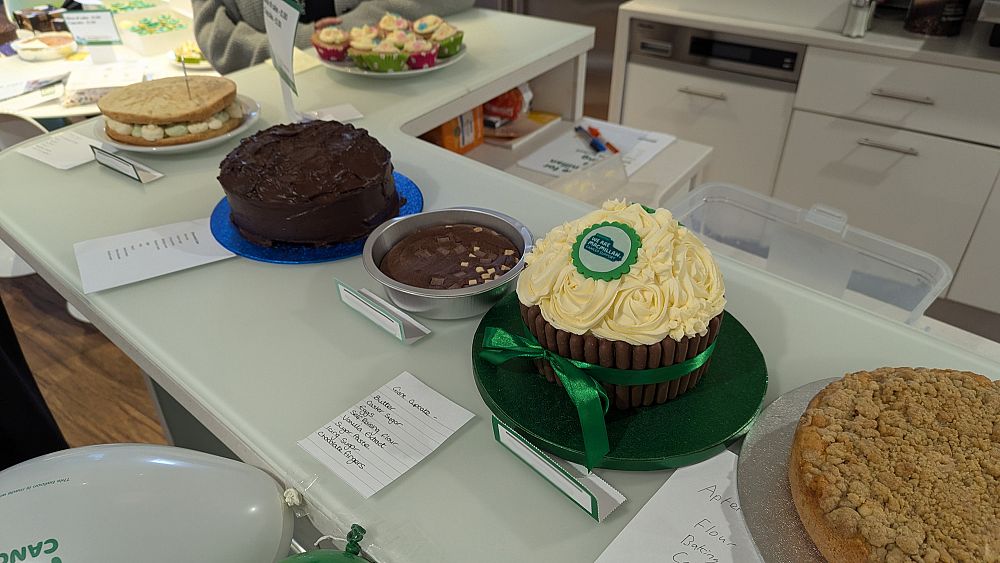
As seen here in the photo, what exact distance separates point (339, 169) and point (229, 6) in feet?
4.99

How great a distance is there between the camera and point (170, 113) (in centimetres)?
135

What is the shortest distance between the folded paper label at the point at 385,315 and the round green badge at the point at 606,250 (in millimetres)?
271

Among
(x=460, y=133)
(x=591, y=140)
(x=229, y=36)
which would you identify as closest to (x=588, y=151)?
(x=591, y=140)

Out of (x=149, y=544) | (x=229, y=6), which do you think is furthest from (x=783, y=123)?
(x=149, y=544)

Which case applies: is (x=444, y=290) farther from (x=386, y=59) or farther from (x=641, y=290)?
(x=386, y=59)

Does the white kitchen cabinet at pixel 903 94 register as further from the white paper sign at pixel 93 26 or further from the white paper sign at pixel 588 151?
the white paper sign at pixel 93 26

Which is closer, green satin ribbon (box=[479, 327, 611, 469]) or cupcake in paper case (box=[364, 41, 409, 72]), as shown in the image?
green satin ribbon (box=[479, 327, 611, 469])

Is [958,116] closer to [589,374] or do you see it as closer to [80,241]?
[589,374]

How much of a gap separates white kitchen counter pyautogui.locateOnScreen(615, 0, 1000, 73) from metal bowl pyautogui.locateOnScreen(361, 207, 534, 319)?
1899 millimetres

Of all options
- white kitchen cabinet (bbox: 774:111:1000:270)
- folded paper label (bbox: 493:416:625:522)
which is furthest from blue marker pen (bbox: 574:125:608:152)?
folded paper label (bbox: 493:416:625:522)

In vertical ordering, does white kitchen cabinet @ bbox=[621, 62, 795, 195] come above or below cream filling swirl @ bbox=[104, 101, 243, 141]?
below

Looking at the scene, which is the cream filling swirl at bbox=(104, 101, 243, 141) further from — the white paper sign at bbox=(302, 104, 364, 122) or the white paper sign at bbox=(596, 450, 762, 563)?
the white paper sign at bbox=(596, 450, 762, 563)

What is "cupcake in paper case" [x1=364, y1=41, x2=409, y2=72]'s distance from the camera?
1.69m

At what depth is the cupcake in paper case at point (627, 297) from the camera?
0.72 m
